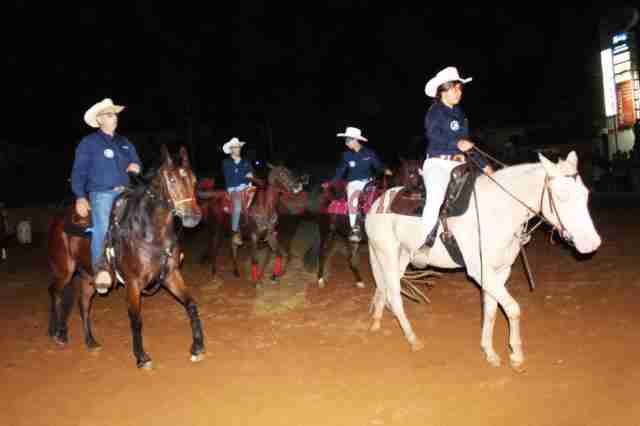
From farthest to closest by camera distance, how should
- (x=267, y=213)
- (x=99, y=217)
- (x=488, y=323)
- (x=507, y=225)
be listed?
(x=267, y=213)
(x=99, y=217)
(x=488, y=323)
(x=507, y=225)

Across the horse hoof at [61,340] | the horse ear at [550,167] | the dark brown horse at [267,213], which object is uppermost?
the horse ear at [550,167]

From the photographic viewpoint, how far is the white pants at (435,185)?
6105mm

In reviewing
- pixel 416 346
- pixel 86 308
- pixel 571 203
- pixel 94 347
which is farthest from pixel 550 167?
pixel 86 308

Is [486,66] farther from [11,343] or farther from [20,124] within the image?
[11,343]

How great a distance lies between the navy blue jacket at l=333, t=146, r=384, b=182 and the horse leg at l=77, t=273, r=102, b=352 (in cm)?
464

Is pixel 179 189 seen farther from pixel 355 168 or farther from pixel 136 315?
pixel 355 168

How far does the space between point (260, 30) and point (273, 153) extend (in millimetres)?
10339

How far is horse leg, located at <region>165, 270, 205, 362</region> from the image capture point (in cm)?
660

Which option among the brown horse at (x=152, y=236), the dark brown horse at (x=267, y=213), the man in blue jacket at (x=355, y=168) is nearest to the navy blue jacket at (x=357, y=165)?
the man in blue jacket at (x=355, y=168)

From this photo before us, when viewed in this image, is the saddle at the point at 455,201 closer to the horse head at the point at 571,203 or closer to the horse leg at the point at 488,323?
the horse leg at the point at 488,323

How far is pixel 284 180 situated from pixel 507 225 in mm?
5874

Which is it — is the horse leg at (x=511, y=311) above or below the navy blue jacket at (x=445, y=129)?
below

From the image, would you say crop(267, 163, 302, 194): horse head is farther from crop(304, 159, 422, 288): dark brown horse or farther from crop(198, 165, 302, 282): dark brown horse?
crop(304, 159, 422, 288): dark brown horse

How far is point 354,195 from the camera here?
9.94m
